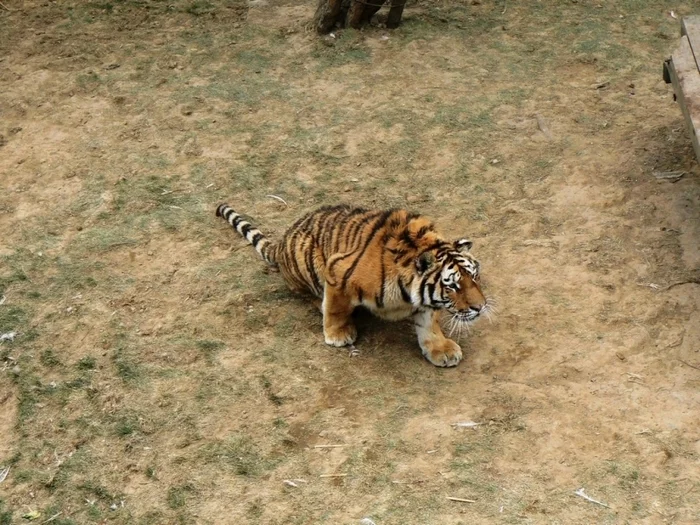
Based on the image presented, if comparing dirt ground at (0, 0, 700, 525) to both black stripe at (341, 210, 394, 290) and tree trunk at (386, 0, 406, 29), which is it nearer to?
tree trunk at (386, 0, 406, 29)

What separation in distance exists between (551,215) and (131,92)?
336 centimetres

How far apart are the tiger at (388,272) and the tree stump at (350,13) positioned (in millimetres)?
3082

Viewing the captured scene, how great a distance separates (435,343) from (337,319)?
1.64ft

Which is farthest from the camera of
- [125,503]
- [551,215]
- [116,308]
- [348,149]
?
[348,149]

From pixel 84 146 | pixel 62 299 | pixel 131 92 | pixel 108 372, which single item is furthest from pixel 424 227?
pixel 131 92

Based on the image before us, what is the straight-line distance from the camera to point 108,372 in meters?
4.27

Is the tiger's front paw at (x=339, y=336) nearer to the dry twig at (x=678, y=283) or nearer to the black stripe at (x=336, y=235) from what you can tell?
the black stripe at (x=336, y=235)

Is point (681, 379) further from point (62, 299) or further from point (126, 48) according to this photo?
point (126, 48)

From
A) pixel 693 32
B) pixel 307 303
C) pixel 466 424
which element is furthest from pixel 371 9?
pixel 466 424

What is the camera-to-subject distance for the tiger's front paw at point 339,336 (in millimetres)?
4409

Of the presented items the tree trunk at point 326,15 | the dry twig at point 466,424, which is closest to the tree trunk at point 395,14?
the tree trunk at point 326,15

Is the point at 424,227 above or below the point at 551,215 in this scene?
above

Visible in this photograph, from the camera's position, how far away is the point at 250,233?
5.16 meters

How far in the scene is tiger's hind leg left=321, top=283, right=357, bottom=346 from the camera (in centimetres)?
433
